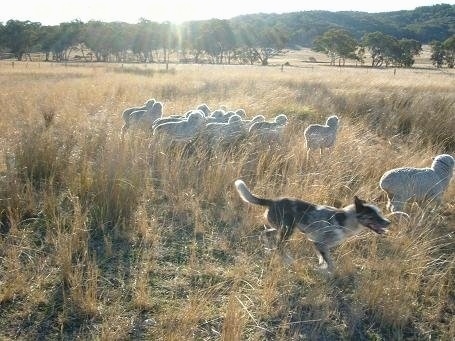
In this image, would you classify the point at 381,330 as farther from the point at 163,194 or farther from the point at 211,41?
the point at 211,41

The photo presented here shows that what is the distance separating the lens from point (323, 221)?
4.14 m

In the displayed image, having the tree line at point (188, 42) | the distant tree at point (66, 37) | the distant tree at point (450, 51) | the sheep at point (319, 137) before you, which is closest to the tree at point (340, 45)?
the tree line at point (188, 42)

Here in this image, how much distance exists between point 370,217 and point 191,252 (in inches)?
68.7

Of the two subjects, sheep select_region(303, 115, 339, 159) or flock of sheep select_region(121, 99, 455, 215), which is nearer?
flock of sheep select_region(121, 99, 455, 215)

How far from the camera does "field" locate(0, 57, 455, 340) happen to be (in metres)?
3.40

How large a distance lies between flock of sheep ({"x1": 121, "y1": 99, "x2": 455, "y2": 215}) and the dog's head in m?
1.51

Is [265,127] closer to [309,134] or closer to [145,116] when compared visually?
[309,134]

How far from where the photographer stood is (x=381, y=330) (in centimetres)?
354

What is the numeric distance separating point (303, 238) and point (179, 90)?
13352 mm

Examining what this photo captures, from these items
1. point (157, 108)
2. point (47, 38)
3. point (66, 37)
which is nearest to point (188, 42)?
point (66, 37)

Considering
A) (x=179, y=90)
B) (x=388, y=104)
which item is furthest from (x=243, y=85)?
(x=388, y=104)

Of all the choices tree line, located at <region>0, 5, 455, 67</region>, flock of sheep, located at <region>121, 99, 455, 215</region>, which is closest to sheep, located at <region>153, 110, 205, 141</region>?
flock of sheep, located at <region>121, 99, 455, 215</region>

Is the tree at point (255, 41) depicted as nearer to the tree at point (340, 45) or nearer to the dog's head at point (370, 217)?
the tree at point (340, 45)

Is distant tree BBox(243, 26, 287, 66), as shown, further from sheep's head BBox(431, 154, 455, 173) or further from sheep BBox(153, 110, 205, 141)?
sheep's head BBox(431, 154, 455, 173)
